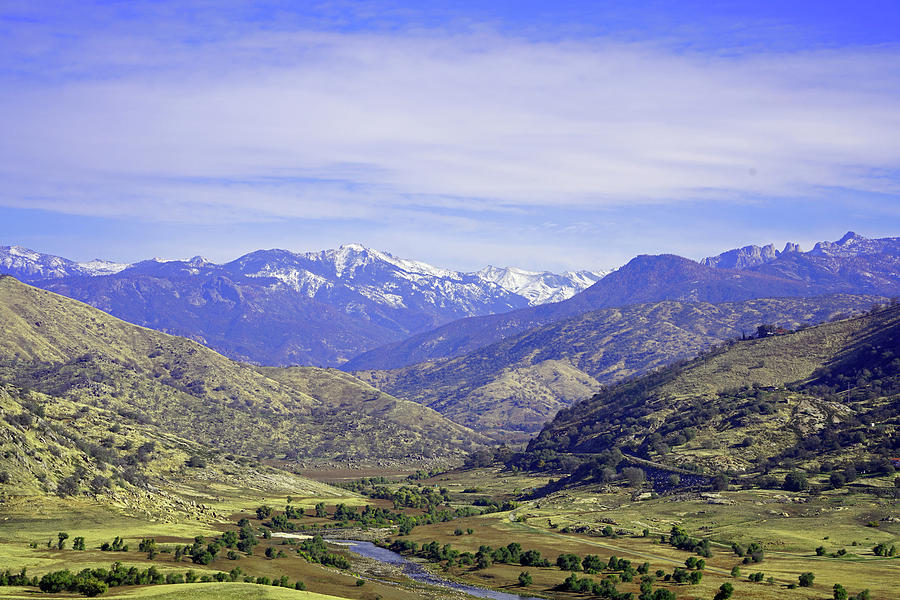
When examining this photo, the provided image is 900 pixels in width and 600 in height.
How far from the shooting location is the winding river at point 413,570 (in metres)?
98.8

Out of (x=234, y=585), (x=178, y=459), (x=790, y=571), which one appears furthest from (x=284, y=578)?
(x=178, y=459)

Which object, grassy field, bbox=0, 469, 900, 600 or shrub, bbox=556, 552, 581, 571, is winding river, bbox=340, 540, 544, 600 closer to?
grassy field, bbox=0, 469, 900, 600

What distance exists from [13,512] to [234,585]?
4100 cm

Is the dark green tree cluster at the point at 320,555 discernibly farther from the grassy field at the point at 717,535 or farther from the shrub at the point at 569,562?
the shrub at the point at 569,562

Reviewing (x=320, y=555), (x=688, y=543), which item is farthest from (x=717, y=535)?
(x=320, y=555)

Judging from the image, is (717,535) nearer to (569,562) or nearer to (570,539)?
(570,539)

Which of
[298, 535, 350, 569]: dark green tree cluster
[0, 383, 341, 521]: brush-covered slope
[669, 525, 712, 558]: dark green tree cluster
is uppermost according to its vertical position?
[0, 383, 341, 521]: brush-covered slope

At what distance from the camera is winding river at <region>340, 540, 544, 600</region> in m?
98.8

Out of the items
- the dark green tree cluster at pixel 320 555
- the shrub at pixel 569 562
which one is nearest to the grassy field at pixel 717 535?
the shrub at pixel 569 562

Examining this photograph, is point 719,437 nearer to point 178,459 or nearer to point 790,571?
point 790,571

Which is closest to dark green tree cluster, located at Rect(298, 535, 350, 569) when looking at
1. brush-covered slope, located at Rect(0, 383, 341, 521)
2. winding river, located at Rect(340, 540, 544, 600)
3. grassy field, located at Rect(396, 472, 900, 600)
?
winding river, located at Rect(340, 540, 544, 600)

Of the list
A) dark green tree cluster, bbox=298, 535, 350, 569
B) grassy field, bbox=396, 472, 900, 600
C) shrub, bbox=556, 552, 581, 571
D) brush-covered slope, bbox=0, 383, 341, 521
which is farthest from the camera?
brush-covered slope, bbox=0, 383, 341, 521

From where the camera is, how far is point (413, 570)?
373 ft

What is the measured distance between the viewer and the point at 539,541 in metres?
128
